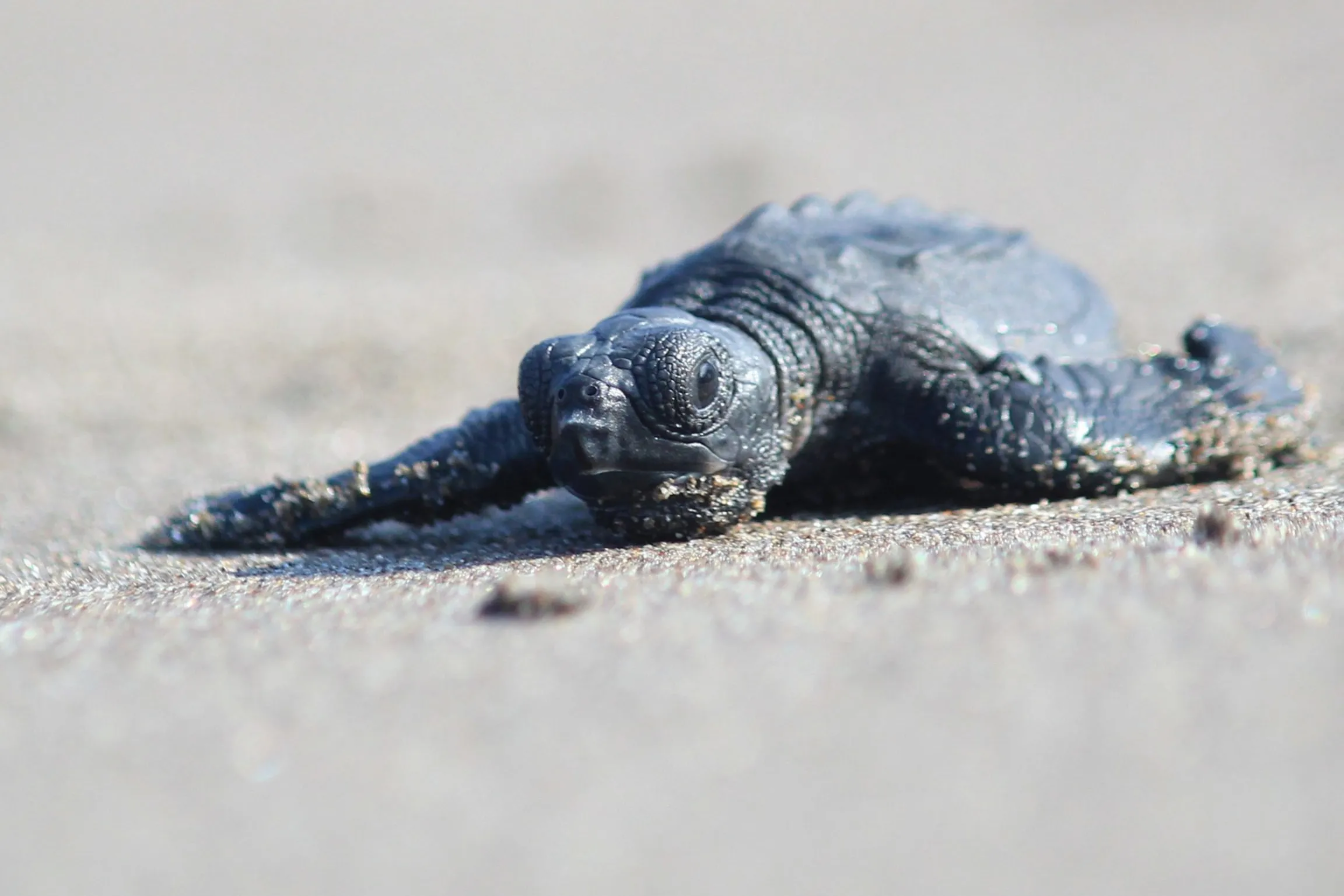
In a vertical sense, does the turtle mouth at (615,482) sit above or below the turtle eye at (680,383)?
below

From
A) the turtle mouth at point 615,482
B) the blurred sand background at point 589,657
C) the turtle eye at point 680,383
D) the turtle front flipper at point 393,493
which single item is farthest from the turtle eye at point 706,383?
the turtle front flipper at point 393,493

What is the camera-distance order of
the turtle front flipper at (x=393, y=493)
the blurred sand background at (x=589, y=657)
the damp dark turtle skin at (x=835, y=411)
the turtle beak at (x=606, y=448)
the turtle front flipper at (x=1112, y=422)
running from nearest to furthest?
the blurred sand background at (x=589, y=657)
the turtle beak at (x=606, y=448)
the damp dark turtle skin at (x=835, y=411)
the turtle front flipper at (x=1112, y=422)
the turtle front flipper at (x=393, y=493)

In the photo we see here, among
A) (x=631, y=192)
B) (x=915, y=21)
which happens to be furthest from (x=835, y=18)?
(x=631, y=192)

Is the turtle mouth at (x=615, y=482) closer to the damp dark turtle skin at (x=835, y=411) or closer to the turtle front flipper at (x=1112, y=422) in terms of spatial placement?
the damp dark turtle skin at (x=835, y=411)

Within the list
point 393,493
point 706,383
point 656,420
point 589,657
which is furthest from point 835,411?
point 589,657

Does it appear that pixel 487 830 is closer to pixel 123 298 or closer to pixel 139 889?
pixel 139 889

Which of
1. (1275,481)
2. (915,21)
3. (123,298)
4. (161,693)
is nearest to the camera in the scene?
(161,693)

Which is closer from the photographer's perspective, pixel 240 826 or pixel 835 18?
pixel 240 826
